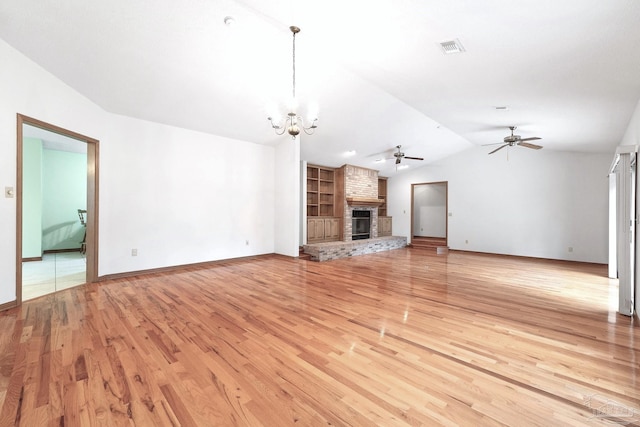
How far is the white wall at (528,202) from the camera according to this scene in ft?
21.3

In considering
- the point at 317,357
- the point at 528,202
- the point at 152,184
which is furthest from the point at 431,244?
the point at 152,184

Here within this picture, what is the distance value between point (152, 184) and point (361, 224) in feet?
21.7

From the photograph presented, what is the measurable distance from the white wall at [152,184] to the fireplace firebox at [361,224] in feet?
11.2

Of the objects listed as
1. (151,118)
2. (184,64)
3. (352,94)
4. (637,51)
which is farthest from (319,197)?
(637,51)

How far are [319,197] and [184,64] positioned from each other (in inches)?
213

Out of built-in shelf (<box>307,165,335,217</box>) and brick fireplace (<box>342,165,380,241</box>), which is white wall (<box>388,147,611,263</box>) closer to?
brick fireplace (<box>342,165,380,241</box>)

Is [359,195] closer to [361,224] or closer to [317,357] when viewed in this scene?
[361,224]

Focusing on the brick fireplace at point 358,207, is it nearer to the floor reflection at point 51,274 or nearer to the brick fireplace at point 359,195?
the brick fireplace at point 359,195

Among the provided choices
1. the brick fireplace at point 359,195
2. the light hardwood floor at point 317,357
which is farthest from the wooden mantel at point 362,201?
the light hardwood floor at point 317,357

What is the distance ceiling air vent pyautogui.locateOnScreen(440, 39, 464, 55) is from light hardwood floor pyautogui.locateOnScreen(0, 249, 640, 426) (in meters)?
2.85

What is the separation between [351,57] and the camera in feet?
11.7

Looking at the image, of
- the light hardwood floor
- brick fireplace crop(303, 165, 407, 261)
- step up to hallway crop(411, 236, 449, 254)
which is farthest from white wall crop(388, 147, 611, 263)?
the light hardwood floor

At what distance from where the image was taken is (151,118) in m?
4.87

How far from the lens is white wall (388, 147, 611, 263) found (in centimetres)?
648
